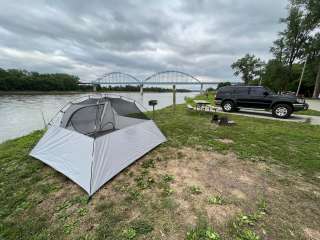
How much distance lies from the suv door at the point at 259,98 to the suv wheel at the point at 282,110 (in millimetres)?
434

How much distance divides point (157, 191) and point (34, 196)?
2.09m

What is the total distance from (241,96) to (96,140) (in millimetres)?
9794

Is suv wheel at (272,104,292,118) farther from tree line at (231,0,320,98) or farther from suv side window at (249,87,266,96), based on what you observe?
tree line at (231,0,320,98)

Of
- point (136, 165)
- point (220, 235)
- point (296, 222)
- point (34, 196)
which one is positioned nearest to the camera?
point (220, 235)

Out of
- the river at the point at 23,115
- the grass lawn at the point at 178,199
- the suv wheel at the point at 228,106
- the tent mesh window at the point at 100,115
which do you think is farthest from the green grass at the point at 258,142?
the suv wheel at the point at 228,106

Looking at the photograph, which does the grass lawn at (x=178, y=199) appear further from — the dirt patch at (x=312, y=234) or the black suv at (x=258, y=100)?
the black suv at (x=258, y=100)

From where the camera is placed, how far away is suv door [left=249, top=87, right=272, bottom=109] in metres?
9.59

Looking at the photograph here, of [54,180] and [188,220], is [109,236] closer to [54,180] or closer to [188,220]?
[188,220]

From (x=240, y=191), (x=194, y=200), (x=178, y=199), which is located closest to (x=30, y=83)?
(x=178, y=199)

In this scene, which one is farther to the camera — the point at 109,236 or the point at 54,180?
the point at 54,180

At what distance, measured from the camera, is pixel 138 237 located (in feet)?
6.63

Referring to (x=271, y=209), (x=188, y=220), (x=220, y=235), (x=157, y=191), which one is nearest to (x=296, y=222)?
(x=271, y=209)

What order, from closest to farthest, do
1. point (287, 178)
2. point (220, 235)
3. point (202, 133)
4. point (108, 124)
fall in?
point (220, 235) → point (287, 178) → point (108, 124) → point (202, 133)

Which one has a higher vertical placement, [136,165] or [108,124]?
[108,124]
